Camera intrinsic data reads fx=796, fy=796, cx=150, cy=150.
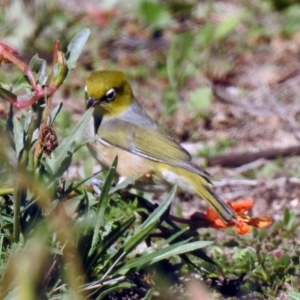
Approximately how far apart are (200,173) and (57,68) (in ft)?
7.14

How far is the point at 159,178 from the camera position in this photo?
5.00 meters

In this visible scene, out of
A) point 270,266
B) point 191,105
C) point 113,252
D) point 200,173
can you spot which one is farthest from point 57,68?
point 191,105

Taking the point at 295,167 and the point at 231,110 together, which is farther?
the point at 231,110

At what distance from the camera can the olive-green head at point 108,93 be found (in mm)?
5055

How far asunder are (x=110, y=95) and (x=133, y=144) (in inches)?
14.2

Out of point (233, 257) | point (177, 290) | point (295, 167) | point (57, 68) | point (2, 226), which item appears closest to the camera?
point (57, 68)

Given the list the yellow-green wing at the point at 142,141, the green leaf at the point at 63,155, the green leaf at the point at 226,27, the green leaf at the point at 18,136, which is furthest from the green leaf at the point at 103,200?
the green leaf at the point at 226,27

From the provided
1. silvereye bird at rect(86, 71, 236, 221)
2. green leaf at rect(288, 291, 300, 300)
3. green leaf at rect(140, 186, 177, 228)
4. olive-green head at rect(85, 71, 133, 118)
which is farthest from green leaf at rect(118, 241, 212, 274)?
olive-green head at rect(85, 71, 133, 118)

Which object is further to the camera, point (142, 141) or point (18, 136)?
point (142, 141)

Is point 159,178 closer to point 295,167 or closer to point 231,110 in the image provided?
point 295,167

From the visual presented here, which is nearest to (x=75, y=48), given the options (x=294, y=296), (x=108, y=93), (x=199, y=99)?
(x=294, y=296)

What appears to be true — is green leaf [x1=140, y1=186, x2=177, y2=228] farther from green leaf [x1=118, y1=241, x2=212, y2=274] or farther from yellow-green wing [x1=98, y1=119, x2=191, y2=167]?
yellow-green wing [x1=98, y1=119, x2=191, y2=167]

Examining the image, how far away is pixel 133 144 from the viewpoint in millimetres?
5289

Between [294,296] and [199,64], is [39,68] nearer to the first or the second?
[294,296]
